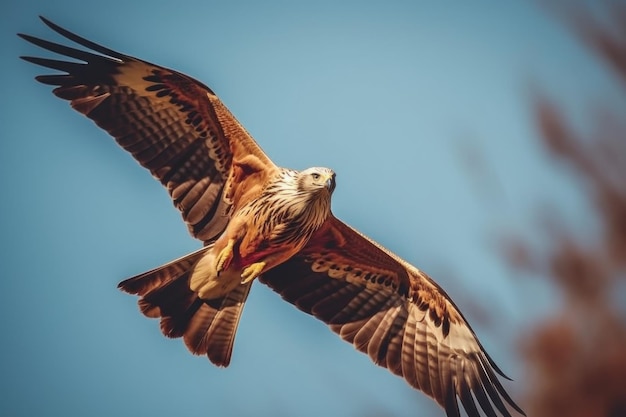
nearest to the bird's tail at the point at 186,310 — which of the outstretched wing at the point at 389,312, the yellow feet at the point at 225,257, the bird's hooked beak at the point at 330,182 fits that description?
the yellow feet at the point at 225,257

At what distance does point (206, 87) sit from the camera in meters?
7.72

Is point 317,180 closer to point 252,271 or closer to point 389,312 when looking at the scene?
point 252,271

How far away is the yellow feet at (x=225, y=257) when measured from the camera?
784 centimetres

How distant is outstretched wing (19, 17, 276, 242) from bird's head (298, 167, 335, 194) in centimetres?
47

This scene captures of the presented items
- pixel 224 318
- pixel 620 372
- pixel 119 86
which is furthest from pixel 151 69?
pixel 620 372

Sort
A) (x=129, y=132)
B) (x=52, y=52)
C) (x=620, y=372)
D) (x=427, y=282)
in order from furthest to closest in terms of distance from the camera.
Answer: (x=427, y=282) → (x=129, y=132) → (x=52, y=52) → (x=620, y=372)

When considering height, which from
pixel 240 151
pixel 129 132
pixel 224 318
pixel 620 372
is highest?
pixel 620 372

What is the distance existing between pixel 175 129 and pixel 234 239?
1.26 meters

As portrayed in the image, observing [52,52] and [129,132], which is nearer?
[52,52]

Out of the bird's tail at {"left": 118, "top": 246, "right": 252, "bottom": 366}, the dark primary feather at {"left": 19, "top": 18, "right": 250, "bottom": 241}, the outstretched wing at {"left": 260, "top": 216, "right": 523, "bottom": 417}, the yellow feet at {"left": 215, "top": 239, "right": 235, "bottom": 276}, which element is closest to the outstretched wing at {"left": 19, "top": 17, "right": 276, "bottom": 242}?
the dark primary feather at {"left": 19, "top": 18, "right": 250, "bottom": 241}

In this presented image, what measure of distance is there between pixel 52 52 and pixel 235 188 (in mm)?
2125

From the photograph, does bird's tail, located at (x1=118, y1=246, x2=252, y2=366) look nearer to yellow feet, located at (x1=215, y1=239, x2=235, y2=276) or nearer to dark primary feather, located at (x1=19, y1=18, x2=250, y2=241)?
yellow feet, located at (x1=215, y1=239, x2=235, y2=276)

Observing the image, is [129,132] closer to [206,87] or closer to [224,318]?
[206,87]

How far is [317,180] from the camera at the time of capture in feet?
24.8
